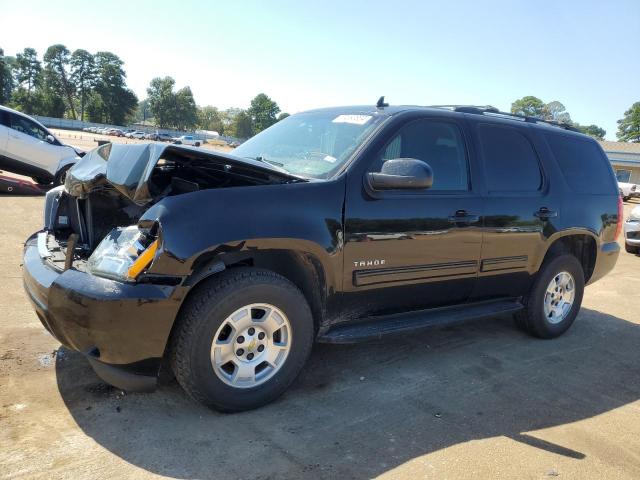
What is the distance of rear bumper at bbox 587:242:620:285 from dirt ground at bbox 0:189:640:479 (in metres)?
1.07

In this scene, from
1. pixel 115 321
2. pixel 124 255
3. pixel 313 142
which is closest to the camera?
pixel 115 321

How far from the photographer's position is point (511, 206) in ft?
14.2

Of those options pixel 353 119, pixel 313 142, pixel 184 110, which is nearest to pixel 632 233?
pixel 353 119

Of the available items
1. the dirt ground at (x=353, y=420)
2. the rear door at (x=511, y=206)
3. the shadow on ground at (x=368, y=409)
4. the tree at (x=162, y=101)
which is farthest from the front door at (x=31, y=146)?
the tree at (x=162, y=101)

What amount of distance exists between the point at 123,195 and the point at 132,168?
0.49 metres

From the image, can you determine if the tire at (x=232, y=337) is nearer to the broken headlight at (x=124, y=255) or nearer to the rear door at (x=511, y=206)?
the broken headlight at (x=124, y=255)

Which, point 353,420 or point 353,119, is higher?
point 353,119

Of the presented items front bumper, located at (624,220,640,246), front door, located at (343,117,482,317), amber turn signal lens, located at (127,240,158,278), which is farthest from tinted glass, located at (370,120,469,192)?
front bumper, located at (624,220,640,246)

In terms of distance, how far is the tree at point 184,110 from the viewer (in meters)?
126

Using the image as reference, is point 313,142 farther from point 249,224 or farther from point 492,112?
point 492,112

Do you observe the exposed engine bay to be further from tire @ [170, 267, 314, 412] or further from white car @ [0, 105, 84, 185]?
white car @ [0, 105, 84, 185]

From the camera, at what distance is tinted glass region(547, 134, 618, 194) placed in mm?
4969

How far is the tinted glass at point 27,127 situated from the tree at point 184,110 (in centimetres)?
11970

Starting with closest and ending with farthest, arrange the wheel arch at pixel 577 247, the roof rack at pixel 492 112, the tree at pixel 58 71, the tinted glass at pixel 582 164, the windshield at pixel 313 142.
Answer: the windshield at pixel 313 142 < the roof rack at pixel 492 112 < the wheel arch at pixel 577 247 < the tinted glass at pixel 582 164 < the tree at pixel 58 71
